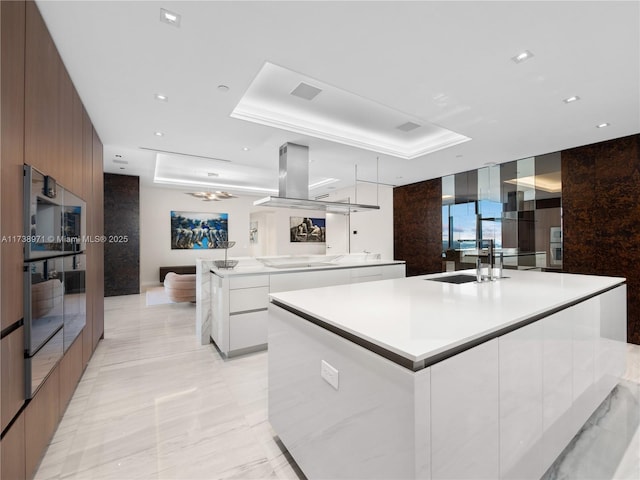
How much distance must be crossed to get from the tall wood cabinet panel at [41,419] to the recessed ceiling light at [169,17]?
2.23 m

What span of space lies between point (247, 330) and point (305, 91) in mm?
2596

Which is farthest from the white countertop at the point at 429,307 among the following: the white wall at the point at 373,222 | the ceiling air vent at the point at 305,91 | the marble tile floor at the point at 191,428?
the white wall at the point at 373,222

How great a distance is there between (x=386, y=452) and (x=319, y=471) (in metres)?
0.53

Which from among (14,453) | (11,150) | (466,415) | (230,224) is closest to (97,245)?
(11,150)

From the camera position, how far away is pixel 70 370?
2.19 m

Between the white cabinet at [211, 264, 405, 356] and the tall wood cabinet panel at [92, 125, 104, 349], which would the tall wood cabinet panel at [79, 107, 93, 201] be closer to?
the tall wood cabinet panel at [92, 125, 104, 349]

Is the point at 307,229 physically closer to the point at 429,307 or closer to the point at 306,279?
the point at 306,279

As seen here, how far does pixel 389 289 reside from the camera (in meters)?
1.99

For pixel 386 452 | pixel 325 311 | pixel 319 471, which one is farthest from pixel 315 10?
pixel 319 471

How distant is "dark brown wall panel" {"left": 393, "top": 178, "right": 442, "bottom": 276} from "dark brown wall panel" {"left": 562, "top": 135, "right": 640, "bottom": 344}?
214 centimetres

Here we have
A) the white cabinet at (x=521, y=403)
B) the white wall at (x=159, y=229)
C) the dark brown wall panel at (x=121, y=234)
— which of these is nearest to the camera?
the white cabinet at (x=521, y=403)

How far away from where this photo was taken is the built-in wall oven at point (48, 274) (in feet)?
4.59

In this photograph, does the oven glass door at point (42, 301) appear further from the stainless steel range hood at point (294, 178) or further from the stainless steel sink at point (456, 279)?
the stainless steel sink at point (456, 279)

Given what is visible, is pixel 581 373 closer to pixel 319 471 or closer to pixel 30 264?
pixel 319 471
